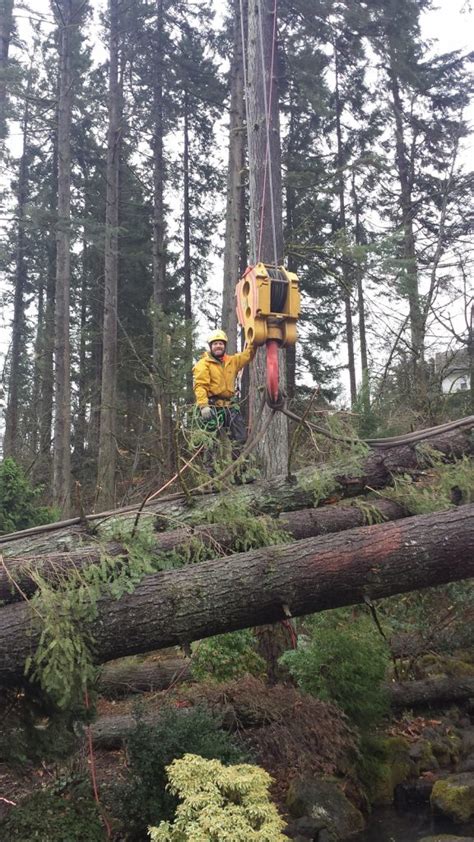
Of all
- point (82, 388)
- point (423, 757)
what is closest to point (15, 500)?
point (423, 757)

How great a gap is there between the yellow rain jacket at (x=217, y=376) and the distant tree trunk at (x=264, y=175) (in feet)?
1.31

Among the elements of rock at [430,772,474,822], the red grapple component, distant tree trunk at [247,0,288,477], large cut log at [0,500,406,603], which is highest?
distant tree trunk at [247,0,288,477]

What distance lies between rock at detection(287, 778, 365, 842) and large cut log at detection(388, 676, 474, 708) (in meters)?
1.74

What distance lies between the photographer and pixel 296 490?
4723 mm

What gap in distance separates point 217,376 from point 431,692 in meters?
3.91

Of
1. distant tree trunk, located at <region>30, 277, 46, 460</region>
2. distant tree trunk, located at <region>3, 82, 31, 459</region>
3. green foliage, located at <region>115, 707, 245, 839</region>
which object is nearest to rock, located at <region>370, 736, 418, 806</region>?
green foliage, located at <region>115, 707, 245, 839</region>

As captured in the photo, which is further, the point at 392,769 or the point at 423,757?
the point at 423,757

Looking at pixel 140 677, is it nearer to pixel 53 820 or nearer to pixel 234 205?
pixel 53 820

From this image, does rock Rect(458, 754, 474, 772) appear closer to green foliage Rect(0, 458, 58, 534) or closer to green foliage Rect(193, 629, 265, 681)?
green foliage Rect(193, 629, 265, 681)

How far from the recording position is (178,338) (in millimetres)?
11812

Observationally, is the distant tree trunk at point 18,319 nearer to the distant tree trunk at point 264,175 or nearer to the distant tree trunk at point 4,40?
the distant tree trunk at point 4,40

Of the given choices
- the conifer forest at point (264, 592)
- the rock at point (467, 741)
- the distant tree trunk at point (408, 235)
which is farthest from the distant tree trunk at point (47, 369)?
the rock at point (467, 741)

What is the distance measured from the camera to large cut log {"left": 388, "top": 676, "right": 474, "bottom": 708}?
645cm

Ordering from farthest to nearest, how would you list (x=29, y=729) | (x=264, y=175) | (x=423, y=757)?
(x=264, y=175), (x=423, y=757), (x=29, y=729)
